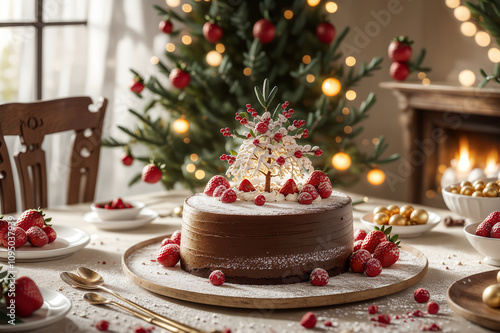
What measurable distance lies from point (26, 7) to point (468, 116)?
9.05 ft

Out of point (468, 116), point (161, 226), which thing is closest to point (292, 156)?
point (161, 226)

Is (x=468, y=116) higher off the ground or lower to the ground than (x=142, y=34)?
lower

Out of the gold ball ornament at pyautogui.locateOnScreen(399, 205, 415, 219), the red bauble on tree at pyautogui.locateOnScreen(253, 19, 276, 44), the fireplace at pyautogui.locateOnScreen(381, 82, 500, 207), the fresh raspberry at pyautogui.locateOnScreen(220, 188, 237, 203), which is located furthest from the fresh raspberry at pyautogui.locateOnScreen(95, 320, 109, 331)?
the fireplace at pyautogui.locateOnScreen(381, 82, 500, 207)

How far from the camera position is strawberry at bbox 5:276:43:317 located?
3.91 ft

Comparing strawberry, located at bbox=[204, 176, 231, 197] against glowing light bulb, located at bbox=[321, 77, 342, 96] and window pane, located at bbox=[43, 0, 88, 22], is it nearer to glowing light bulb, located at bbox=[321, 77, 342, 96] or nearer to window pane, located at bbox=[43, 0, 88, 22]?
glowing light bulb, located at bbox=[321, 77, 342, 96]

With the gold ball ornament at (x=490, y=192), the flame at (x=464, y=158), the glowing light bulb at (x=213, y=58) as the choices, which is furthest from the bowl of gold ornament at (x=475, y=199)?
the flame at (x=464, y=158)

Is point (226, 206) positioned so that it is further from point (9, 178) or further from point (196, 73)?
point (196, 73)

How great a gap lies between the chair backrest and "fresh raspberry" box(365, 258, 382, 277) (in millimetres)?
1364

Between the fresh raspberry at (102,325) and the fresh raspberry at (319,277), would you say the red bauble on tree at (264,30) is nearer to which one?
the fresh raspberry at (319,277)

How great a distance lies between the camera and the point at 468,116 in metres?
4.04

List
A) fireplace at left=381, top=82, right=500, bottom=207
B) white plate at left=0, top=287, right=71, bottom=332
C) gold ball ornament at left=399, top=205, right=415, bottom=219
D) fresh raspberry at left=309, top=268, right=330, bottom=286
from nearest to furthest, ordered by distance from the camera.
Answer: white plate at left=0, top=287, right=71, bottom=332, fresh raspberry at left=309, top=268, right=330, bottom=286, gold ball ornament at left=399, top=205, right=415, bottom=219, fireplace at left=381, top=82, right=500, bottom=207

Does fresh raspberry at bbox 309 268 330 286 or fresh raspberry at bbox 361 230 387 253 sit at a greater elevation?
fresh raspberry at bbox 361 230 387 253

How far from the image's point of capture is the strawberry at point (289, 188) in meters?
1.57

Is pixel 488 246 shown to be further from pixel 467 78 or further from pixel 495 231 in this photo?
pixel 467 78
